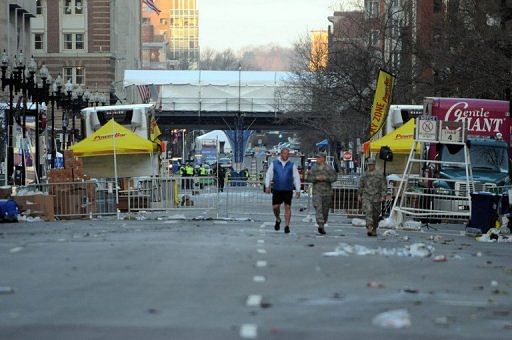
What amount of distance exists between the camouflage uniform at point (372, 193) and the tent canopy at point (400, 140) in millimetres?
14100

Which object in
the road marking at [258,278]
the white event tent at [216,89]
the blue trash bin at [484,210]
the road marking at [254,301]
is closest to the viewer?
the road marking at [254,301]

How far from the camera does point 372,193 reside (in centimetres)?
2456

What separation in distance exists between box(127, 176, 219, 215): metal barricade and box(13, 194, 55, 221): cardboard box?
3272 millimetres

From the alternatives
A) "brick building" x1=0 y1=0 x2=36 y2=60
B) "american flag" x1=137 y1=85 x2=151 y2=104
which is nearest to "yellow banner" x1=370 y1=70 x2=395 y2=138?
"brick building" x1=0 y1=0 x2=36 y2=60

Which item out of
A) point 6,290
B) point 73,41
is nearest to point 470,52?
point 6,290

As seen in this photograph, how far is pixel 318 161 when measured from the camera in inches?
965

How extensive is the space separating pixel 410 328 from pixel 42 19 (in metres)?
94.7

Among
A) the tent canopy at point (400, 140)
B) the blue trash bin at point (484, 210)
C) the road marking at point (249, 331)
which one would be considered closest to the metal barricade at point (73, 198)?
the tent canopy at point (400, 140)

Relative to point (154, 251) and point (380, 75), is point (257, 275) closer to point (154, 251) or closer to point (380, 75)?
point (154, 251)

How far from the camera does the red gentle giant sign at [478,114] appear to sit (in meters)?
34.3

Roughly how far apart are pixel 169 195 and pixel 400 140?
857 centimetres

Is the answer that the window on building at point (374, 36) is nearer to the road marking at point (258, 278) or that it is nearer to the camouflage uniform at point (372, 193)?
the camouflage uniform at point (372, 193)

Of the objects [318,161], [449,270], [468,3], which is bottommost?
[449,270]

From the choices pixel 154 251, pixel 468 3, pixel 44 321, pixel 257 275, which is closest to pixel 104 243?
pixel 154 251
